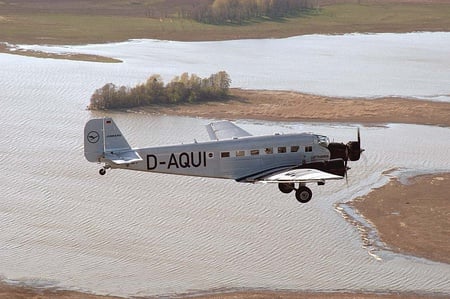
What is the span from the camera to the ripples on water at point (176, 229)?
216 ft

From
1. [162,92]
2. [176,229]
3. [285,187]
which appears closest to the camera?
[285,187]

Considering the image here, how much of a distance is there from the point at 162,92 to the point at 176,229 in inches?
2035

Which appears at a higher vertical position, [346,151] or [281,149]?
[281,149]

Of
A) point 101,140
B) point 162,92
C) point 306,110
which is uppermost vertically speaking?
point 101,140

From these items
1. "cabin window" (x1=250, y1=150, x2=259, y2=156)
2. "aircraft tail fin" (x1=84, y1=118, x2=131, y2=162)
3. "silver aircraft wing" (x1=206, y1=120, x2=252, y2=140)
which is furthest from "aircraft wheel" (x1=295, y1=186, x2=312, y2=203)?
"aircraft tail fin" (x1=84, y1=118, x2=131, y2=162)

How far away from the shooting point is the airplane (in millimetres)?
54562

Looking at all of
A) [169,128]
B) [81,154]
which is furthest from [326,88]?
[81,154]

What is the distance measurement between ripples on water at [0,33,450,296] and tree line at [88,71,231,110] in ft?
55.5

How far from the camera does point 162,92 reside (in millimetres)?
123250

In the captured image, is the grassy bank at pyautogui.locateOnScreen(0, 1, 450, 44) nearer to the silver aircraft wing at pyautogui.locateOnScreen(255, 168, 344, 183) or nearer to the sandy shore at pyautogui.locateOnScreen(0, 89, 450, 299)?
the sandy shore at pyautogui.locateOnScreen(0, 89, 450, 299)

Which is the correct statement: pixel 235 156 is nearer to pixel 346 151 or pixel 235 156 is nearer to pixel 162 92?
pixel 346 151

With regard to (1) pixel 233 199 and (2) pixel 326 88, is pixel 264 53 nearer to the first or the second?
(2) pixel 326 88

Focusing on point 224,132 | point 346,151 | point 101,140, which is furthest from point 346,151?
point 101,140

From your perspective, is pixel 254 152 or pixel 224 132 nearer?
pixel 254 152
